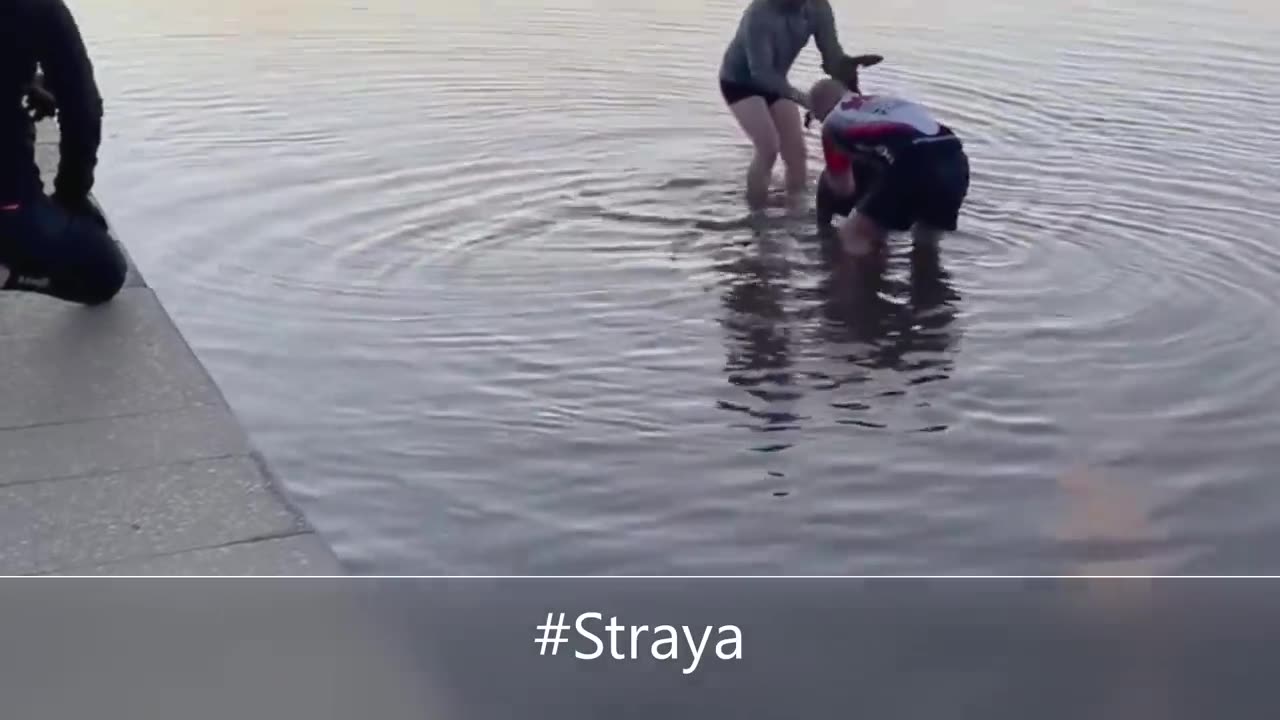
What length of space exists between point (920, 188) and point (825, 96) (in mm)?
1003

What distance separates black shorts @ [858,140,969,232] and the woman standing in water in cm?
107

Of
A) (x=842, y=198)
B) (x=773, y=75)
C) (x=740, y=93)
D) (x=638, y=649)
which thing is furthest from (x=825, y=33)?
(x=638, y=649)

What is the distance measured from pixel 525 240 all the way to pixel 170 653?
18.2ft

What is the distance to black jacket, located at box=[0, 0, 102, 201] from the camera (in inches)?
219

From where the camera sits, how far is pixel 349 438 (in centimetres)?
633

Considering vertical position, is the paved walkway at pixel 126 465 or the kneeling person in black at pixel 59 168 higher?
the kneeling person in black at pixel 59 168

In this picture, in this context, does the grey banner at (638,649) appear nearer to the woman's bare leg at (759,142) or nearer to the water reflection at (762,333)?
the water reflection at (762,333)

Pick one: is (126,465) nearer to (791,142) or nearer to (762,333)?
(762,333)

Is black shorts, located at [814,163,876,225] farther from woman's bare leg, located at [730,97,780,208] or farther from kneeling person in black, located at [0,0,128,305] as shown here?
kneeling person in black, located at [0,0,128,305]

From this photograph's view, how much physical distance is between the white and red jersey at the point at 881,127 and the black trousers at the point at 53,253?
13.2 ft

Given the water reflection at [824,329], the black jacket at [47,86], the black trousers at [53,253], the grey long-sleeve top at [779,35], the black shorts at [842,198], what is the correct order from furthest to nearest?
the grey long-sleeve top at [779,35] < the black shorts at [842,198] < the water reflection at [824,329] < the black trousers at [53,253] < the black jacket at [47,86]

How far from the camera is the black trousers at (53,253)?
19.5 feet

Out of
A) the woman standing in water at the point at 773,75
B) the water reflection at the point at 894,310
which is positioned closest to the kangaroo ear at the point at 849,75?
the woman standing in water at the point at 773,75

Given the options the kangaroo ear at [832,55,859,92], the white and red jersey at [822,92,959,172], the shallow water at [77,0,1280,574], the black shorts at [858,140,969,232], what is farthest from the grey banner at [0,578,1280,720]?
the kangaroo ear at [832,55,859,92]
